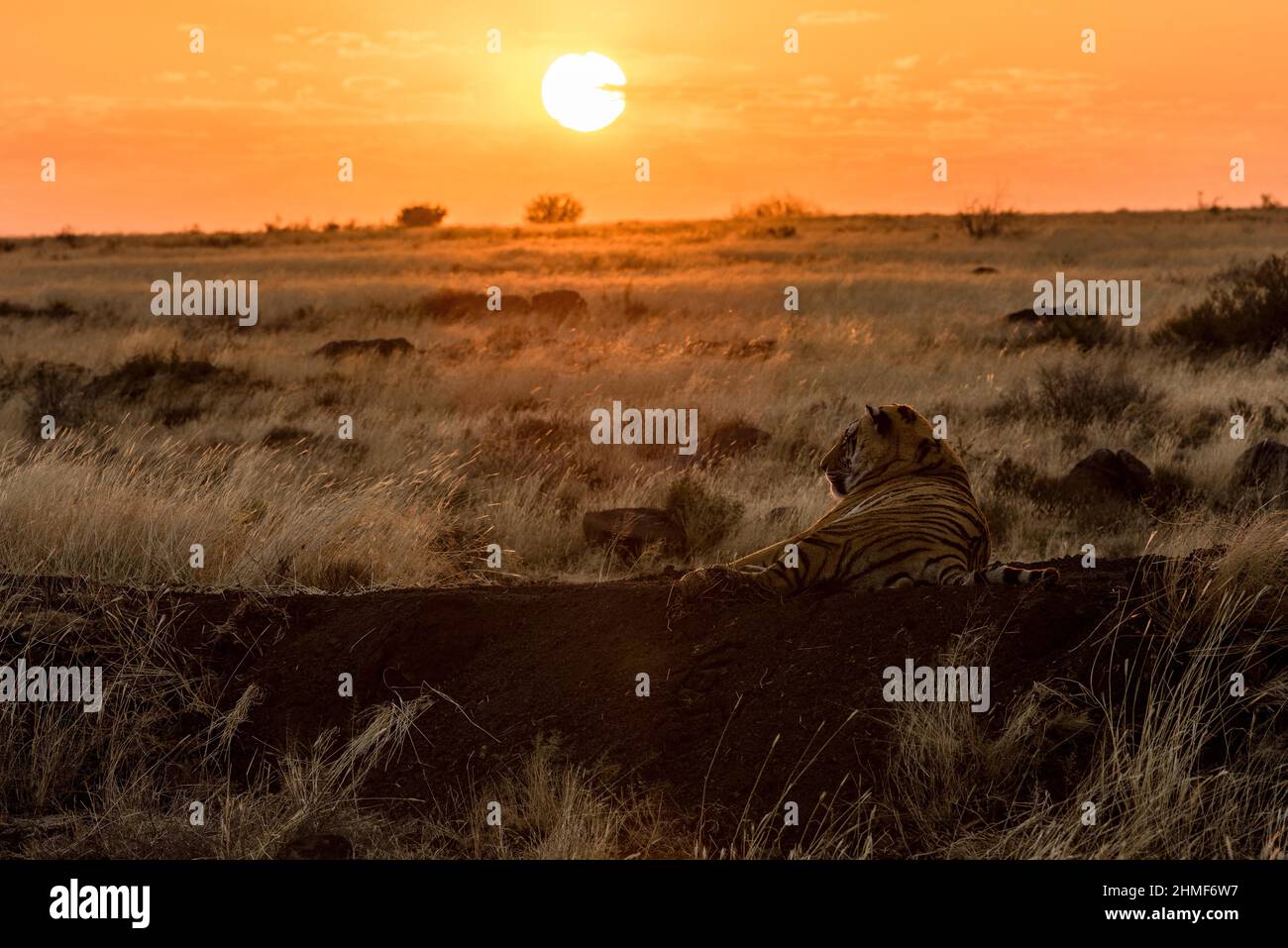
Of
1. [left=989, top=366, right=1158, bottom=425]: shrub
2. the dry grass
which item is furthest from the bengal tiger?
[left=989, top=366, right=1158, bottom=425]: shrub

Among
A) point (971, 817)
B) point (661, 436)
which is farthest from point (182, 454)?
point (971, 817)

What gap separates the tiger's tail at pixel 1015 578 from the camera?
6.21m

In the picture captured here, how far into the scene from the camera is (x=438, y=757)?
6051mm

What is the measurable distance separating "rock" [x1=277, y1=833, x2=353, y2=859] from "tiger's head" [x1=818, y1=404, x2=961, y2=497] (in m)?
3.36

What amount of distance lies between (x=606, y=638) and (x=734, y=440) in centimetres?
763

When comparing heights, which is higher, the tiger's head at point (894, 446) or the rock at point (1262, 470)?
the tiger's head at point (894, 446)

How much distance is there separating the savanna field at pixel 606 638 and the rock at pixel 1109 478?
103 millimetres

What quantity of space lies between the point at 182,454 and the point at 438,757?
7.18 metres

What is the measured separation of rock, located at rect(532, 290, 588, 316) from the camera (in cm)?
2714

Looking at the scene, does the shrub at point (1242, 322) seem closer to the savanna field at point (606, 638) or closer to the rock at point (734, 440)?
the savanna field at point (606, 638)

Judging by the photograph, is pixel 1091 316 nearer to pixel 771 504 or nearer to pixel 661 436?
pixel 661 436

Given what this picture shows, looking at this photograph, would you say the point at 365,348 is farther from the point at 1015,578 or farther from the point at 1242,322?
the point at 1015,578
